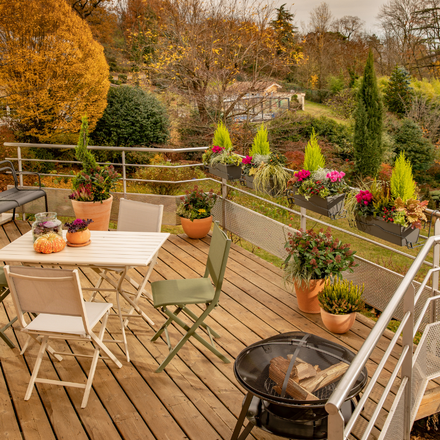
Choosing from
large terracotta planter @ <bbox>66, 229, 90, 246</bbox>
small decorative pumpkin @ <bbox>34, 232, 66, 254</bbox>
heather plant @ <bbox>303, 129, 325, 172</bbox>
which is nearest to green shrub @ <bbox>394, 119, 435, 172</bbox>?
heather plant @ <bbox>303, 129, 325, 172</bbox>

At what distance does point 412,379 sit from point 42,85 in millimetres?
10866

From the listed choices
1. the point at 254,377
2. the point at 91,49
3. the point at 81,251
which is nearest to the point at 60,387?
the point at 81,251

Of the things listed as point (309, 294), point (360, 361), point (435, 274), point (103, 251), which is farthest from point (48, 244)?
point (435, 274)

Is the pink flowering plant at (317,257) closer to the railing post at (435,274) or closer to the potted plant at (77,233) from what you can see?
the railing post at (435,274)

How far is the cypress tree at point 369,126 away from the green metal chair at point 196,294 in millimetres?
10993

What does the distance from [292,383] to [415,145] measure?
12.9m

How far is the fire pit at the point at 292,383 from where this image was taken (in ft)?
6.72

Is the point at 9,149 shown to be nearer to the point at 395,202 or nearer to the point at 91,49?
the point at 91,49

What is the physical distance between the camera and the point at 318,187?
3.72 meters

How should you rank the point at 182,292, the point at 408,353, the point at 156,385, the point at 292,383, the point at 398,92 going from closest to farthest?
1. the point at 408,353
2. the point at 292,383
3. the point at 156,385
4. the point at 182,292
5. the point at 398,92

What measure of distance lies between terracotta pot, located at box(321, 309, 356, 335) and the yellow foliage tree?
943 cm

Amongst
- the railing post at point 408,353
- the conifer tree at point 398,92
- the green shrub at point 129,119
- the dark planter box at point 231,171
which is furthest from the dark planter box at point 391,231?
the conifer tree at point 398,92

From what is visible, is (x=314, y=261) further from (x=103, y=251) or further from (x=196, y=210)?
(x=196, y=210)

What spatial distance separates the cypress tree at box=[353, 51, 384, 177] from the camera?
13188 mm
